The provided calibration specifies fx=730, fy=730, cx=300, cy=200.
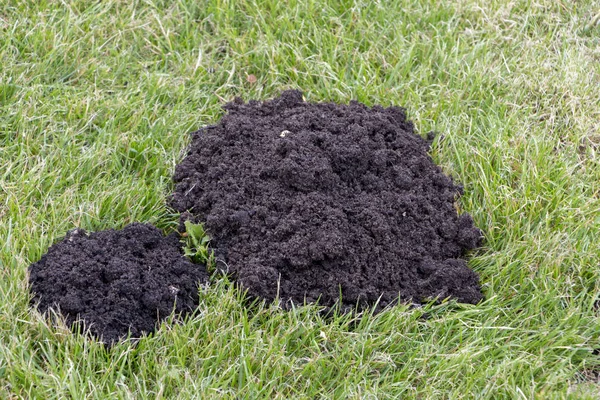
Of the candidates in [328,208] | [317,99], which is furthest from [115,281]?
[317,99]

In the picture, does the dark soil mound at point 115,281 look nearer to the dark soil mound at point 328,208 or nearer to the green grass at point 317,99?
the green grass at point 317,99

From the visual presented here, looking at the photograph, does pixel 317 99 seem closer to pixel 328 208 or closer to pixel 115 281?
pixel 328 208

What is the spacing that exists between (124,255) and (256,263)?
61 cm

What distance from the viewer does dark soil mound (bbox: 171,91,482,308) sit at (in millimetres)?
3412

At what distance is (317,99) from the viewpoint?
176 inches

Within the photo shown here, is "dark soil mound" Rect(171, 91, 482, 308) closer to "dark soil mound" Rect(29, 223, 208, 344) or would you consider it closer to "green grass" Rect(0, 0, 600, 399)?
"green grass" Rect(0, 0, 600, 399)

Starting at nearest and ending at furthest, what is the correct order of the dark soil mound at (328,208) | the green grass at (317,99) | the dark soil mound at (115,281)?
1. the green grass at (317,99)
2. the dark soil mound at (115,281)
3. the dark soil mound at (328,208)

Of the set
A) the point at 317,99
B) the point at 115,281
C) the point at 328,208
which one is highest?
the point at 317,99

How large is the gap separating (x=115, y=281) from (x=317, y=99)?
1813mm

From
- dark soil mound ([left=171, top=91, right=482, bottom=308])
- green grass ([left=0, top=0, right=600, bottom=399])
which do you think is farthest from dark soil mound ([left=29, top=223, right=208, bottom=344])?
dark soil mound ([left=171, top=91, right=482, bottom=308])

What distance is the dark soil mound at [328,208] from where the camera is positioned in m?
3.41

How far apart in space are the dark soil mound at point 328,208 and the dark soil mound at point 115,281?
263mm

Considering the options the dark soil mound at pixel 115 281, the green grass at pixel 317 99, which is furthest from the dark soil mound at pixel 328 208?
the dark soil mound at pixel 115 281

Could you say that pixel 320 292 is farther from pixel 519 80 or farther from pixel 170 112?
pixel 519 80
